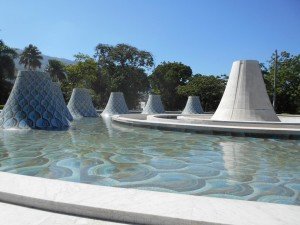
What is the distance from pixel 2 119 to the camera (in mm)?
13188

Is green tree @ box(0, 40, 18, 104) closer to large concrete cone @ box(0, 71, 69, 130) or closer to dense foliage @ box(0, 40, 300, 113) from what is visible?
dense foliage @ box(0, 40, 300, 113)

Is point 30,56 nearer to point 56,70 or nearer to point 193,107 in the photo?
point 56,70

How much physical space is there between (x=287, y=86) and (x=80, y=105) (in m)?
25.7

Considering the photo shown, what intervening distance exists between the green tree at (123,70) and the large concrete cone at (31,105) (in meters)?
28.4

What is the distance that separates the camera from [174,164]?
255 inches

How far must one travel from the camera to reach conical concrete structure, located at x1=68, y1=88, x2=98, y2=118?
24.4 meters

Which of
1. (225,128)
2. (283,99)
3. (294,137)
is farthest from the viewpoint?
(283,99)

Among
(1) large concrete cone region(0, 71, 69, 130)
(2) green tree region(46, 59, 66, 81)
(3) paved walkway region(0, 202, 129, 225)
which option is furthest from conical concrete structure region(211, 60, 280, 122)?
(2) green tree region(46, 59, 66, 81)

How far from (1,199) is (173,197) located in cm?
187

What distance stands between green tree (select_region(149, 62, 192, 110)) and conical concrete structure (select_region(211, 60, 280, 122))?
2981 cm

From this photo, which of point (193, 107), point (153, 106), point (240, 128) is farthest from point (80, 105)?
point (240, 128)

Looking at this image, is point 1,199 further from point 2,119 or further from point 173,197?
point 2,119

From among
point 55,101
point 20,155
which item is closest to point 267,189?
point 20,155

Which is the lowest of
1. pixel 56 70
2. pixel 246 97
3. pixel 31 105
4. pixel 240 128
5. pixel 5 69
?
pixel 240 128
